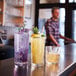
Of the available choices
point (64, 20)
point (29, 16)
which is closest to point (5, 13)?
point (29, 16)

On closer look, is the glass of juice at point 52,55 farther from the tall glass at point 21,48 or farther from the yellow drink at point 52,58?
the tall glass at point 21,48

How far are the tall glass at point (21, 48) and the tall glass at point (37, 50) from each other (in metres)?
0.05

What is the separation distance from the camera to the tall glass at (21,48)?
119 centimetres

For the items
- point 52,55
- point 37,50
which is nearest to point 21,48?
point 37,50

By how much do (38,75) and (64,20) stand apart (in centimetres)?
565

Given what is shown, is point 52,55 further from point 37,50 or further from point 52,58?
point 37,50

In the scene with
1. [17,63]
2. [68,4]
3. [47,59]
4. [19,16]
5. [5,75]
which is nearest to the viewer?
[5,75]

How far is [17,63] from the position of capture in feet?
3.92

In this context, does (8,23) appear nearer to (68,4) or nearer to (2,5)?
(2,5)

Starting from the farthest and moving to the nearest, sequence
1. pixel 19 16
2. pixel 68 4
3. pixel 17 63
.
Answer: pixel 68 4
pixel 19 16
pixel 17 63

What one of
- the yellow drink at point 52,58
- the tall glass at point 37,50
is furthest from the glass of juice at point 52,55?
the tall glass at point 37,50

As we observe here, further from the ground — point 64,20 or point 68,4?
point 68,4

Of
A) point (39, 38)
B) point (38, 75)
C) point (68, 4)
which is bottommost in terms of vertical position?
point (38, 75)

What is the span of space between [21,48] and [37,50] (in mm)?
103
